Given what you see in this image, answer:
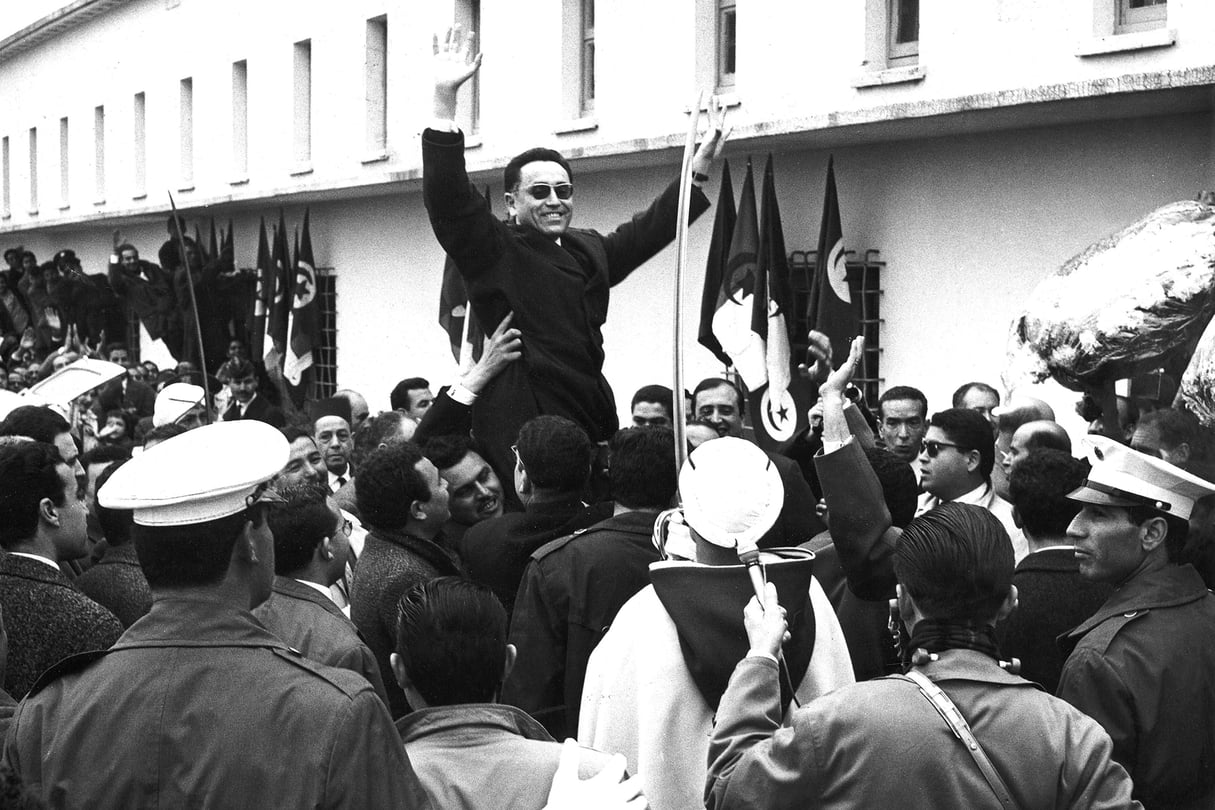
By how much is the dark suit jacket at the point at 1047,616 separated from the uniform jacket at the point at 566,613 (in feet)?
3.16

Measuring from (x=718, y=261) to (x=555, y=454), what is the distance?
23.8 feet

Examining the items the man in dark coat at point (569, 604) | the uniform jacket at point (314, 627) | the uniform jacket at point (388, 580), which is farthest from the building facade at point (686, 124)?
the uniform jacket at point (314, 627)

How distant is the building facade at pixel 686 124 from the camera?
10.2 meters

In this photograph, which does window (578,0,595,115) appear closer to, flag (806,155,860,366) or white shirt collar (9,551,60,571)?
flag (806,155,860,366)

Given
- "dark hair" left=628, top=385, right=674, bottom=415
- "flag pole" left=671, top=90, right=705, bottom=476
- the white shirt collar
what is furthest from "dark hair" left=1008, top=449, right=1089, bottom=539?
"dark hair" left=628, top=385, right=674, bottom=415

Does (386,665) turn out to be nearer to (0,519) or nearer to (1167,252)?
(0,519)

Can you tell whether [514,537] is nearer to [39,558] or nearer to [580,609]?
[580,609]

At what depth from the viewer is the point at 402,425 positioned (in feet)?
25.5

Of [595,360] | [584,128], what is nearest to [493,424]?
[595,360]

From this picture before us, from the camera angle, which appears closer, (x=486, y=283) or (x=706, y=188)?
(x=486, y=283)

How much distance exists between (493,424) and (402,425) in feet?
4.75

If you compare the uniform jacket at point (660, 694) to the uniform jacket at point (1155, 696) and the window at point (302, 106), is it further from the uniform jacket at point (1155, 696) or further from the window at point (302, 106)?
the window at point (302, 106)

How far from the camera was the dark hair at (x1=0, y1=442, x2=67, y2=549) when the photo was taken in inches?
182

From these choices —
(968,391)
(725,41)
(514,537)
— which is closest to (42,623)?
(514,537)
